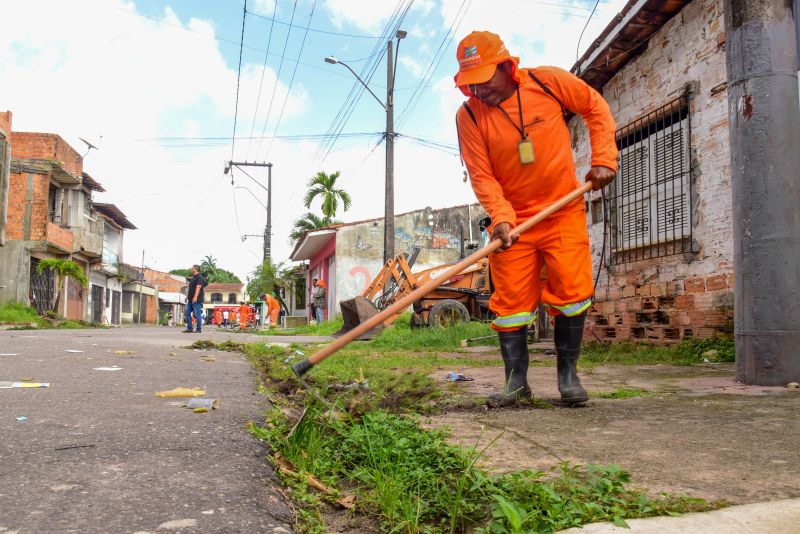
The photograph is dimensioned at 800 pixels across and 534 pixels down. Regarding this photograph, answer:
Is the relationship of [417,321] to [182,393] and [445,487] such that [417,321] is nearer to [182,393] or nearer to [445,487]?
[182,393]

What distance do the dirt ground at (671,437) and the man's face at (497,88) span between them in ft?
5.17

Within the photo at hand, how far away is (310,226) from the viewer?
33750 mm

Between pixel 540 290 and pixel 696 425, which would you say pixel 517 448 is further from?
pixel 540 290

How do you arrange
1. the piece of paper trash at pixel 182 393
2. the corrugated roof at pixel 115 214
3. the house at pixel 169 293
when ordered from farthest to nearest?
1. the house at pixel 169 293
2. the corrugated roof at pixel 115 214
3. the piece of paper trash at pixel 182 393

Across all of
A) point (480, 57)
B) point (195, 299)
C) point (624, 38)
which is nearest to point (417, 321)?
point (195, 299)

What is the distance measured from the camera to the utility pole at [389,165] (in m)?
15.5

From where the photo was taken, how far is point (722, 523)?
1.31 meters

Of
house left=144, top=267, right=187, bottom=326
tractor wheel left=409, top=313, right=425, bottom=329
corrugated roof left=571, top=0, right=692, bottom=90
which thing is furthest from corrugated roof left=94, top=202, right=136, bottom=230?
corrugated roof left=571, top=0, right=692, bottom=90

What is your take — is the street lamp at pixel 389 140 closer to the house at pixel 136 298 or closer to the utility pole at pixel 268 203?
the utility pole at pixel 268 203

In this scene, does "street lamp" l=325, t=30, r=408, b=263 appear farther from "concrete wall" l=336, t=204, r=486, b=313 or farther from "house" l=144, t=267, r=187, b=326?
"house" l=144, t=267, r=187, b=326

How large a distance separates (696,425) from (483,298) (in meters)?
11.7

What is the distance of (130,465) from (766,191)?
3.61 meters

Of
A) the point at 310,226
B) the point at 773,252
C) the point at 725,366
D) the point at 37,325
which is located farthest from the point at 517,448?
the point at 310,226

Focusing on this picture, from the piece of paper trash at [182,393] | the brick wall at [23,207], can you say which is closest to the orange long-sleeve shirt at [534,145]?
the piece of paper trash at [182,393]
